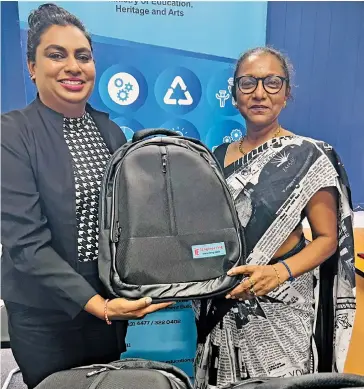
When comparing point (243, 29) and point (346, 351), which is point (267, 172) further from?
point (346, 351)

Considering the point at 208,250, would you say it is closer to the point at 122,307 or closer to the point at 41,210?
the point at 122,307

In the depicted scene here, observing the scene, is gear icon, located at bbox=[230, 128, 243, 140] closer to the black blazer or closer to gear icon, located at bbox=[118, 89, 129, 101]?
gear icon, located at bbox=[118, 89, 129, 101]

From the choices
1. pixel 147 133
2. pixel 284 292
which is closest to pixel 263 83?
pixel 147 133

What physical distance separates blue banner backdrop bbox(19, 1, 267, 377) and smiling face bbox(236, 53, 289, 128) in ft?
0.10

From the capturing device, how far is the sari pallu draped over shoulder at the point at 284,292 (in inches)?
41.2

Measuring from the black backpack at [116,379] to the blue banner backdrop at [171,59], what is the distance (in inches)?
22.2

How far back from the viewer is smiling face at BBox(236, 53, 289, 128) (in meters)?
1.02

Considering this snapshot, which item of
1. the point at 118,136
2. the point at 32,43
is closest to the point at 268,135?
the point at 118,136

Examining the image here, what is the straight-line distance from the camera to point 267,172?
41.1 inches

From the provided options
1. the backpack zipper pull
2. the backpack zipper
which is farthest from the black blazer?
the backpack zipper

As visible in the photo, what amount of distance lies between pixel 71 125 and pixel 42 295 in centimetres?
43

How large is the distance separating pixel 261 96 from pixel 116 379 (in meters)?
0.74

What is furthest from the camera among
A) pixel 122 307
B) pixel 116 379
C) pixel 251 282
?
pixel 251 282

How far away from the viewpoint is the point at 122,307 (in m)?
0.93
